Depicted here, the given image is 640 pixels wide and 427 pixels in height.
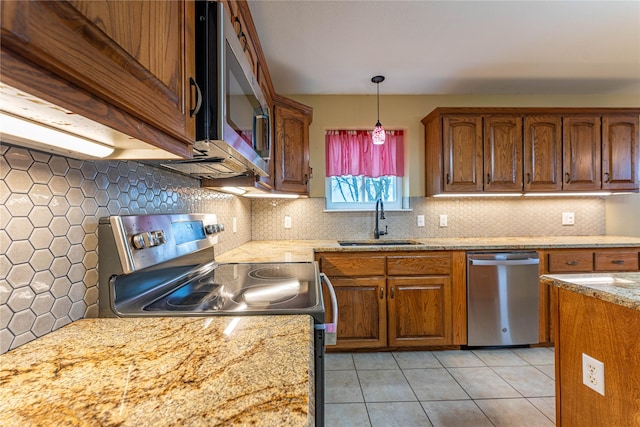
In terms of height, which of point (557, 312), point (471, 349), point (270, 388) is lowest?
point (471, 349)

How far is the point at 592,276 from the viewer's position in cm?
117

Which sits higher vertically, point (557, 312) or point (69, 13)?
point (69, 13)

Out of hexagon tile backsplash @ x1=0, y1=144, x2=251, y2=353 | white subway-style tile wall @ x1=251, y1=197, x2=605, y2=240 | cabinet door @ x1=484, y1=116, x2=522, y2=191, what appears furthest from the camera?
white subway-style tile wall @ x1=251, y1=197, x2=605, y2=240

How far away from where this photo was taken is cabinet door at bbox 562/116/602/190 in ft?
8.35

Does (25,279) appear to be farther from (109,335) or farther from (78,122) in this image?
(78,122)

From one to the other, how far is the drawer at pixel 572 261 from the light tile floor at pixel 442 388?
683mm

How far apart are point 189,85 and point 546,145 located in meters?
2.98

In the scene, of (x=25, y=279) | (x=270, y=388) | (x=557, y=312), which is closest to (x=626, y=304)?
(x=557, y=312)

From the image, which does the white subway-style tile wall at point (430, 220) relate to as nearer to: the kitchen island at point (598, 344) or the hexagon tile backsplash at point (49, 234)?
the kitchen island at point (598, 344)

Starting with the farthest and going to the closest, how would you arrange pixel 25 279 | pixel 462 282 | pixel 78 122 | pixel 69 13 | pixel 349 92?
1. pixel 349 92
2. pixel 462 282
3. pixel 25 279
4. pixel 78 122
5. pixel 69 13

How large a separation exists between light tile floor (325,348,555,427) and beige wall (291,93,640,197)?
1515mm

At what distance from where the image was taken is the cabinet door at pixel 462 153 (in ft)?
8.32

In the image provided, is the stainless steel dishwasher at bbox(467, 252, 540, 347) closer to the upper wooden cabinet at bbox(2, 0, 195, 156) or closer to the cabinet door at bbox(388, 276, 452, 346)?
the cabinet door at bbox(388, 276, 452, 346)

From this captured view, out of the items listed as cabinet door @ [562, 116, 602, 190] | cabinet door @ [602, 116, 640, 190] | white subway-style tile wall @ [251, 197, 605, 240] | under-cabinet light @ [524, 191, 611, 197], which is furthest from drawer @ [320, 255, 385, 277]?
cabinet door @ [602, 116, 640, 190]
